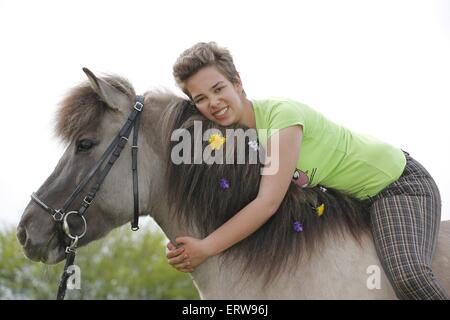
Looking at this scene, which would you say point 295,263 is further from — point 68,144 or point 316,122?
point 68,144

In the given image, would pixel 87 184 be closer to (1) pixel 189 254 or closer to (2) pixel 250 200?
(1) pixel 189 254

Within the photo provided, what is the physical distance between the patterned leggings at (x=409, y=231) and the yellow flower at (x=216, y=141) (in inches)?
43.8

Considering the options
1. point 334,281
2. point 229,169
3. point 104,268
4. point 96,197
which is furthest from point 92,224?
point 104,268

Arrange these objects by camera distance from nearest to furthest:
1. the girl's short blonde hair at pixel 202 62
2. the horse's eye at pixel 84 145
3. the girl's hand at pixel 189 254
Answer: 1. the girl's hand at pixel 189 254
2. the horse's eye at pixel 84 145
3. the girl's short blonde hair at pixel 202 62

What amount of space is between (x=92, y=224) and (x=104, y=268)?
17.0 meters

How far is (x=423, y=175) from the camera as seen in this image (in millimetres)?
3580

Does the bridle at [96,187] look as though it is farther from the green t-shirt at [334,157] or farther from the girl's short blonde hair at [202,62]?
the green t-shirt at [334,157]

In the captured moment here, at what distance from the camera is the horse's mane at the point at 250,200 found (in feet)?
10.7

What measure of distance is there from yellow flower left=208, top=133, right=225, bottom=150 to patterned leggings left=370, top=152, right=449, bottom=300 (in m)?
1.11

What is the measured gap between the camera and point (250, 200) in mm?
3359

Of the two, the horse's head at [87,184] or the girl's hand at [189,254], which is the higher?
the horse's head at [87,184]

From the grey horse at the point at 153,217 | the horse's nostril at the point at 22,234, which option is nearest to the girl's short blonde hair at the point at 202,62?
the grey horse at the point at 153,217

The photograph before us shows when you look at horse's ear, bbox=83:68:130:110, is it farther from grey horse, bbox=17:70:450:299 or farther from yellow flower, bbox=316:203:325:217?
yellow flower, bbox=316:203:325:217

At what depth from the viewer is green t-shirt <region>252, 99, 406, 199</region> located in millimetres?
3412
